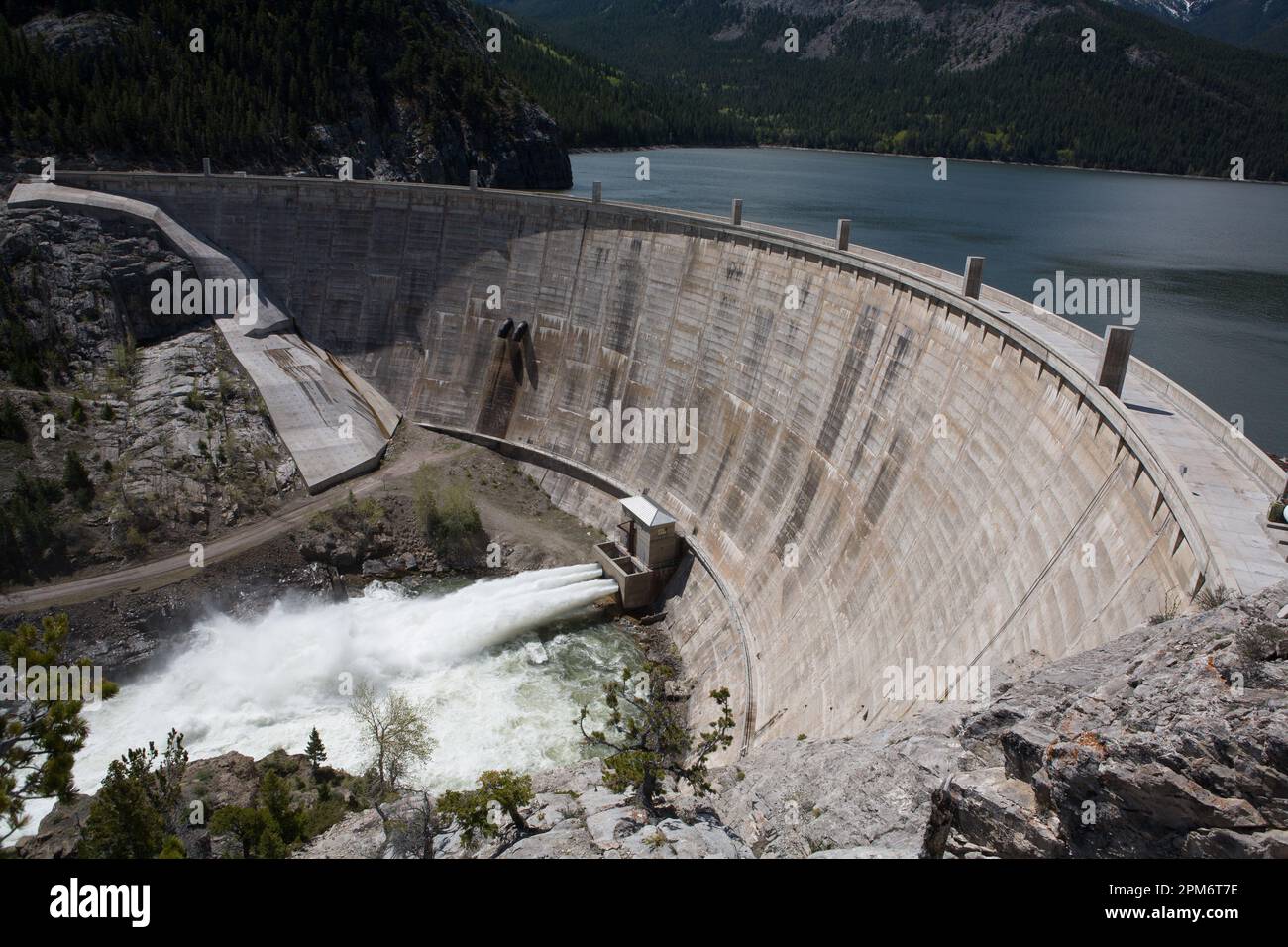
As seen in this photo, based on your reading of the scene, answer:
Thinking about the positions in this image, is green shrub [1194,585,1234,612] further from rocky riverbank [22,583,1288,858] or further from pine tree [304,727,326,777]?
pine tree [304,727,326,777]

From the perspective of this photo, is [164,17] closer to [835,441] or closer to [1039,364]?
[835,441]

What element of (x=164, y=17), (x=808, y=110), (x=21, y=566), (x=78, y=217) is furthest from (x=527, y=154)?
(x=808, y=110)

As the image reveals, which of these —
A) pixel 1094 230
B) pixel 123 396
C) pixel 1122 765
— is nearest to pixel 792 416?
pixel 1122 765

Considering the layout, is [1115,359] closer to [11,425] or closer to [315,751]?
[315,751]

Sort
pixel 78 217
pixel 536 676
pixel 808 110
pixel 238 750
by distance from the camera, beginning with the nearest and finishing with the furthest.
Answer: pixel 238 750
pixel 536 676
pixel 78 217
pixel 808 110

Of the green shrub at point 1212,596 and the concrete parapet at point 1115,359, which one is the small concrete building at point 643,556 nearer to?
the concrete parapet at point 1115,359

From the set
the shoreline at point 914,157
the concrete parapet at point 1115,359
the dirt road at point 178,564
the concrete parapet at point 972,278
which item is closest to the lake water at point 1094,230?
the shoreline at point 914,157

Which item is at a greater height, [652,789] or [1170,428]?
[1170,428]
